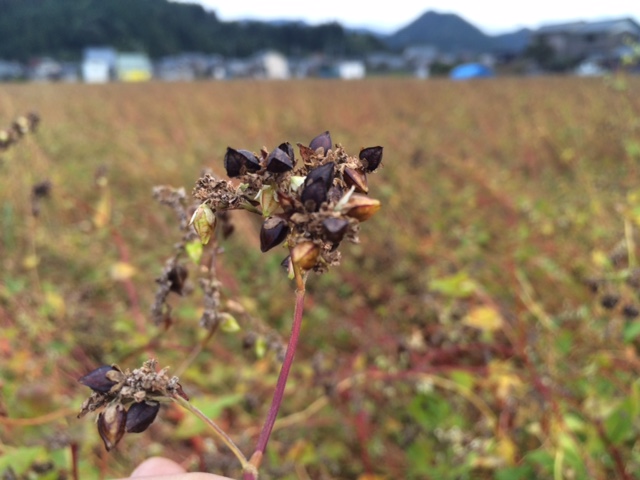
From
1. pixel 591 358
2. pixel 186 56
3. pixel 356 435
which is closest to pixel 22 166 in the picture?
pixel 356 435

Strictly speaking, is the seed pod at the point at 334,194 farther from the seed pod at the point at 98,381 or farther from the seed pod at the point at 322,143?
the seed pod at the point at 98,381

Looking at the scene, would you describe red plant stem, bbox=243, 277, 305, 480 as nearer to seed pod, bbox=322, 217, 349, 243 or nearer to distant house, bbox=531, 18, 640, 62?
seed pod, bbox=322, 217, 349, 243

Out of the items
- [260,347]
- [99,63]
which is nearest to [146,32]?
[99,63]

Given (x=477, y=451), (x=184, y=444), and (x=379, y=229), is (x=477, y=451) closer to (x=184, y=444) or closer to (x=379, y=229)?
(x=184, y=444)

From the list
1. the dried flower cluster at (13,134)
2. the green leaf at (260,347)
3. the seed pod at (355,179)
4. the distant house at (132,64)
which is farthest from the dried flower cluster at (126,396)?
the distant house at (132,64)

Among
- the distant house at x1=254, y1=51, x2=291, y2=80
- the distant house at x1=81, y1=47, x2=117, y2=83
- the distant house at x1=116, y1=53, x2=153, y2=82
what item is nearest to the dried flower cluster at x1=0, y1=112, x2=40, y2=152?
the distant house at x1=254, y1=51, x2=291, y2=80
